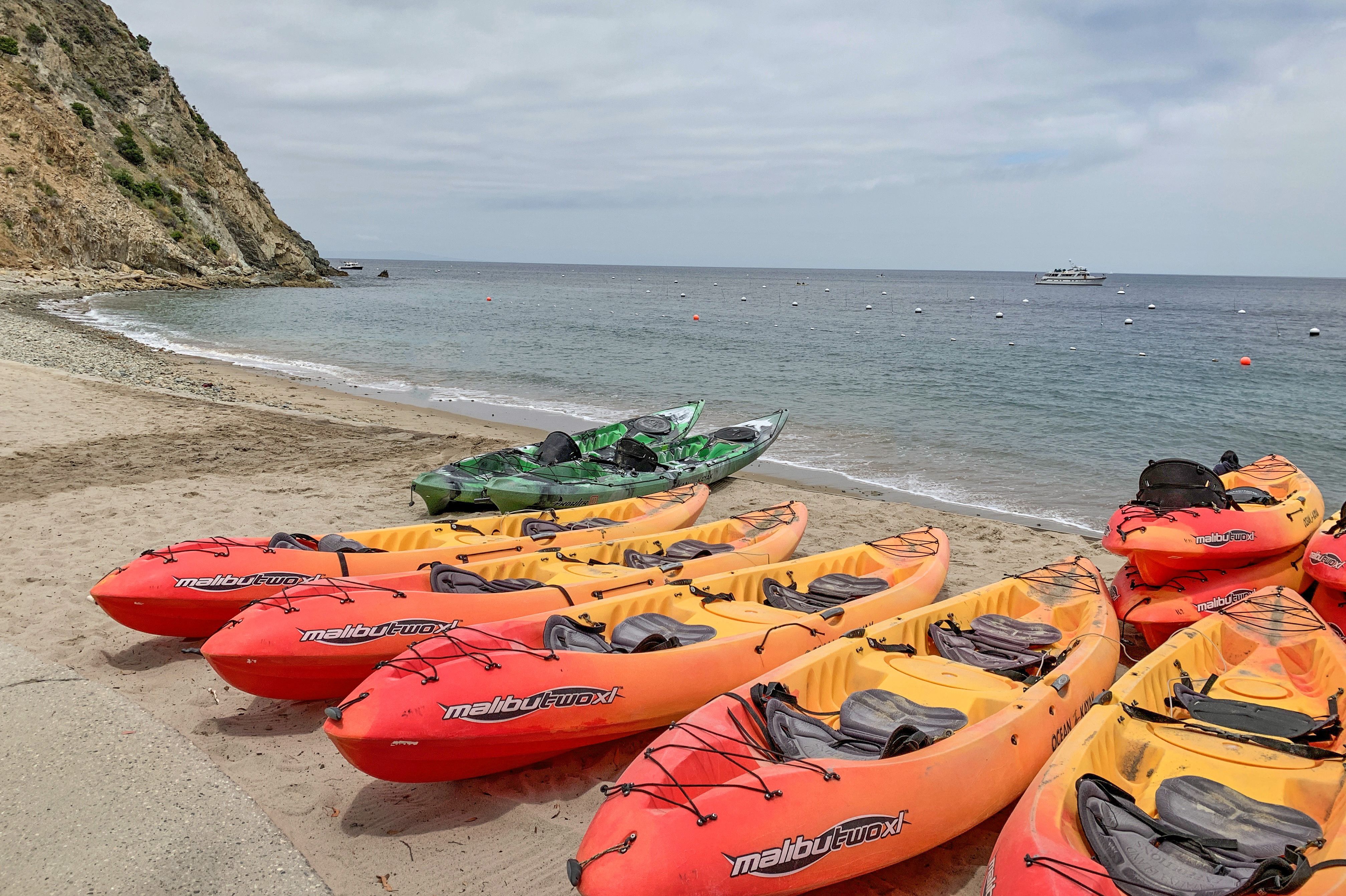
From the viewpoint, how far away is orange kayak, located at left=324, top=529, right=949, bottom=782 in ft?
12.9

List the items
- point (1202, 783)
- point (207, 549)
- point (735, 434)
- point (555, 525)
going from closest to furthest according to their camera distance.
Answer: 1. point (1202, 783)
2. point (207, 549)
3. point (555, 525)
4. point (735, 434)

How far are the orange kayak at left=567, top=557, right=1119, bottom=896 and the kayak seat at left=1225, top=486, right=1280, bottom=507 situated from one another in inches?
123

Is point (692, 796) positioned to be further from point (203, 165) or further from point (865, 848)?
point (203, 165)

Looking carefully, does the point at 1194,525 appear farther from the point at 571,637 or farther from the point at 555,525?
the point at 555,525

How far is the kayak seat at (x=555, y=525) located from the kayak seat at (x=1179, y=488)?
4.68 meters

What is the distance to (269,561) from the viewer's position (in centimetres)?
573

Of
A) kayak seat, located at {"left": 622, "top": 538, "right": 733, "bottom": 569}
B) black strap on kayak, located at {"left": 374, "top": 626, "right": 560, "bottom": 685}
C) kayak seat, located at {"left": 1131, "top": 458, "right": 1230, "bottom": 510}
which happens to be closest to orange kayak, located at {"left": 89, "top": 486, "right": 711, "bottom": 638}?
kayak seat, located at {"left": 622, "top": 538, "right": 733, "bottom": 569}

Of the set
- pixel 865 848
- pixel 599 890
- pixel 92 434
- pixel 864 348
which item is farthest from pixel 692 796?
Result: pixel 864 348

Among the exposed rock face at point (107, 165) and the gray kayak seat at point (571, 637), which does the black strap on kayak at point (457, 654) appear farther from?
the exposed rock face at point (107, 165)

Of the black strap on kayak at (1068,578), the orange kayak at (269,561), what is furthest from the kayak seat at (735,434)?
the black strap on kayak at (1068,578)

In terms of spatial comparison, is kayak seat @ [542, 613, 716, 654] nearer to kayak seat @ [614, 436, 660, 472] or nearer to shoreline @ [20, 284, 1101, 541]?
kayak seat @ [614, 436, 660, 472]

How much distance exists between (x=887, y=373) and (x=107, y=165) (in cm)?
Result: 4093

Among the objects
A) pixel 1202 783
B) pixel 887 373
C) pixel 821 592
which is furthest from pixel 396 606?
pixel 887 373

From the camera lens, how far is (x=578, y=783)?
175 inches
